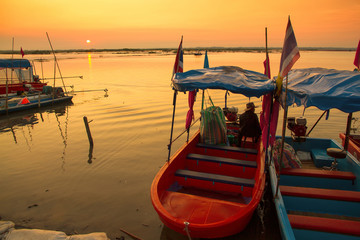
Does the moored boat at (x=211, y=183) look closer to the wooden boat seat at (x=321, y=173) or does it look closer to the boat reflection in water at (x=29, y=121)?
the wooden boat seat at (x=321, y=173)

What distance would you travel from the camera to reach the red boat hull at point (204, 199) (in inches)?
165

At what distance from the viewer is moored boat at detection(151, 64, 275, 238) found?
4293mm

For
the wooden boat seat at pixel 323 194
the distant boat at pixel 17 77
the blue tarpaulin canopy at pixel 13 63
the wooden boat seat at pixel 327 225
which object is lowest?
the wooden boat seat at pixel 327 225

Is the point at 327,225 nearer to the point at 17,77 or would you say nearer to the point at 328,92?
the point at 328,92

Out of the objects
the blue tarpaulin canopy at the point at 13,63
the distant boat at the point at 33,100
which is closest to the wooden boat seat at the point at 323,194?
the distant boat at the point at 33,100

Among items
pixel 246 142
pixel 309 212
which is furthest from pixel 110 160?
pixel 309 212

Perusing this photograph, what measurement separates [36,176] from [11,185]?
2.47 ft

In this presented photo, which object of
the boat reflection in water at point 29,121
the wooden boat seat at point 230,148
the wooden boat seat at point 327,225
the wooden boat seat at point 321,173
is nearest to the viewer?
the wooden boat seat at point 327,225

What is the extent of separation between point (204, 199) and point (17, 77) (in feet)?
80.1

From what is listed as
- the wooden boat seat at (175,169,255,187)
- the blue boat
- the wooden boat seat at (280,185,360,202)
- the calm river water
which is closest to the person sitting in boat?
the blue boat

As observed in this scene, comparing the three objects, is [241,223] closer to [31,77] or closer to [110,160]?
[110,160]

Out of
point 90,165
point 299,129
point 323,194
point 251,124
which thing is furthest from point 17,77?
point 323,194

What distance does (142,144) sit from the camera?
10.8 meters

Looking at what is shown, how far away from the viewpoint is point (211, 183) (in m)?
5.68
